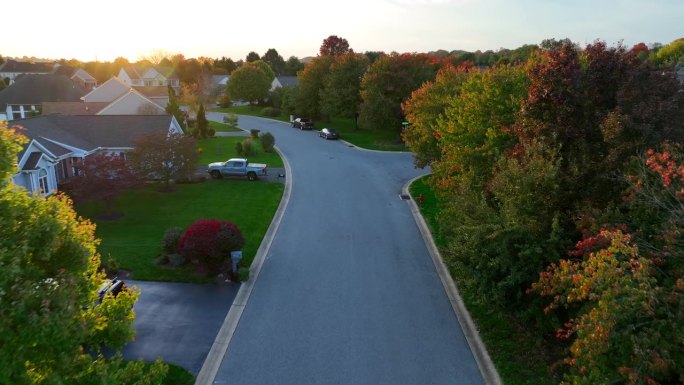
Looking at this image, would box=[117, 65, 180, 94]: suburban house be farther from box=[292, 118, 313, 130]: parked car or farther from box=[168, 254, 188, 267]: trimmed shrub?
box=[168, 254, 188, 267]: trimmed shrub

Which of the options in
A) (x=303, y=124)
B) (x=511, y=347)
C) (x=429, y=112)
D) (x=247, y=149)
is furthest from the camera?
(x=303, y=124)

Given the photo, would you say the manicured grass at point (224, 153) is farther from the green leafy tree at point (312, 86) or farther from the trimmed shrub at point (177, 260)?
the trimmed shrub at point (177, 260)

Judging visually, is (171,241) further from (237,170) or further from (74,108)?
(74,108)

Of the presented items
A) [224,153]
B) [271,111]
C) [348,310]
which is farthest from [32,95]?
[348,310]

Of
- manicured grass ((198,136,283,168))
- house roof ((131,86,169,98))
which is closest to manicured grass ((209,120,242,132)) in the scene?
house roof ((131,86,169,98))

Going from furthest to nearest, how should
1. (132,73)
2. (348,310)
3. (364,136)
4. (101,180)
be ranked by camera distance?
(132,73)
(364,136)
(101,180)
(348,310)

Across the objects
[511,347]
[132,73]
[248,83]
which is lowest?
[511,347]
